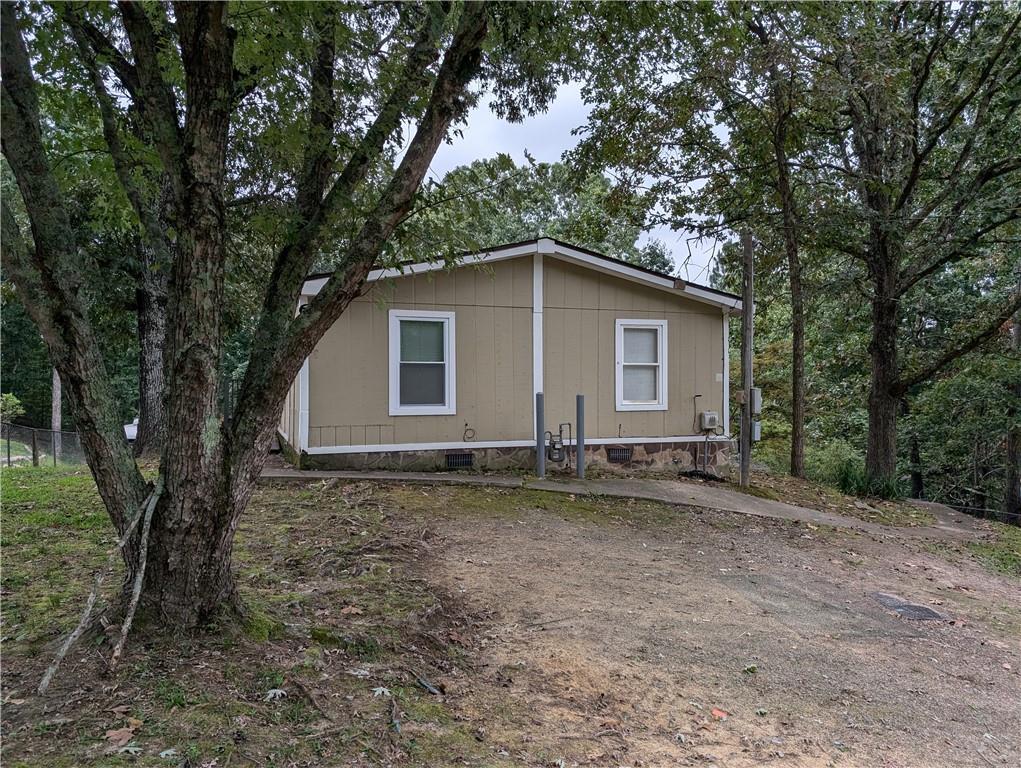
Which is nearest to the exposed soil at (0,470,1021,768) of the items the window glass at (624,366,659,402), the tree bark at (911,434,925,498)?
the window glass at (624,366,659,402)

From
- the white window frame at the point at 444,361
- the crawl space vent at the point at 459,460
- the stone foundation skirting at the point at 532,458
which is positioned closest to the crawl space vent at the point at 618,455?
the stone foundation skirting at the point at 532,458

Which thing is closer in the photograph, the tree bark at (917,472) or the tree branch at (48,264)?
the tree branch at (48,264)

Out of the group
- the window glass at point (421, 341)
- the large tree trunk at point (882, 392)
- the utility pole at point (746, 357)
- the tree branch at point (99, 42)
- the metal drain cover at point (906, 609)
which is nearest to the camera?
the tree branch at point (99, 42)

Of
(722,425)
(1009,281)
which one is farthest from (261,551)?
(1009,281)

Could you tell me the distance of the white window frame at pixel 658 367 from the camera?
880 centimetres

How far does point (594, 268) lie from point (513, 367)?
183cm

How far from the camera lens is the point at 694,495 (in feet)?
24.9

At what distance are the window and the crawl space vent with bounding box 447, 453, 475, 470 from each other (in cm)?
233

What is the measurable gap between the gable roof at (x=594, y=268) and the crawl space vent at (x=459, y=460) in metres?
2.44

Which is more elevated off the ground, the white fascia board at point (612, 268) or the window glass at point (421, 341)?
the white fascia board at point (612, 268)

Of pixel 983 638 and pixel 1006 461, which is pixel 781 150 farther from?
pixel 1006 461

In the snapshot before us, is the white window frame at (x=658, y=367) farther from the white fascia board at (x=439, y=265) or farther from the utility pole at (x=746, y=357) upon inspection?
the white fascia board at (x=439, y=265)

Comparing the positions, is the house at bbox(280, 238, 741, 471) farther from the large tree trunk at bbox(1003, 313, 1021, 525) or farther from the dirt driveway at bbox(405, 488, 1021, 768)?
the large tree trunk at bbox(1003, 313, 1021, 525)

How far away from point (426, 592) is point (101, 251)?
334 inches
